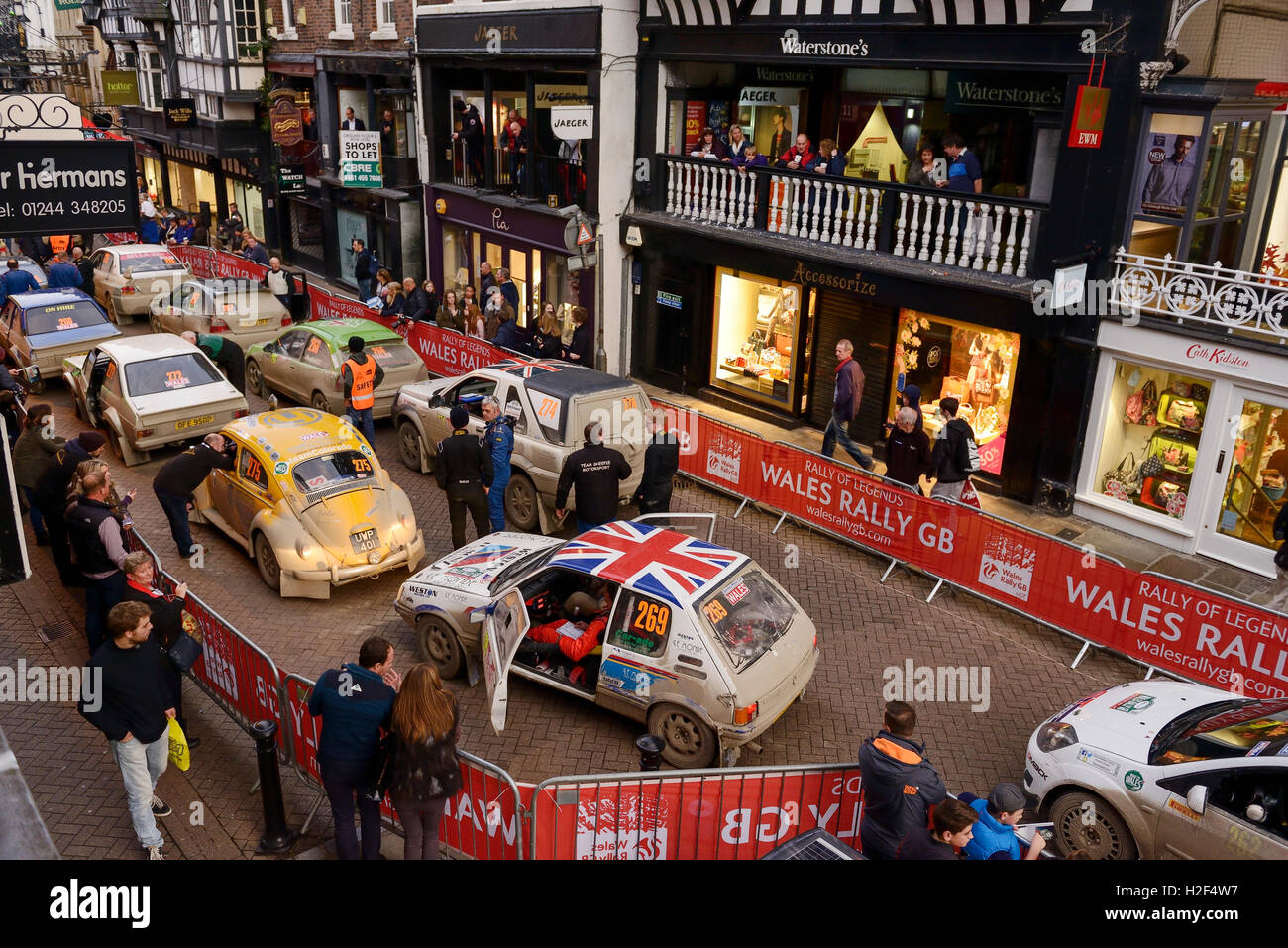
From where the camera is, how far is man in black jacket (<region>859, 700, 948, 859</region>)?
608 cm

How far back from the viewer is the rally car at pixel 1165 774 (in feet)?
20.6

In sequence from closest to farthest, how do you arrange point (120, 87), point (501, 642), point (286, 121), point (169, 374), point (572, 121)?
point (501, 642)
point (169, 374)
point (572, 121)
point (286, 121)
point (120, 87)

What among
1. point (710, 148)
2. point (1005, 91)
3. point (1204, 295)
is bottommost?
point (1204, 295)

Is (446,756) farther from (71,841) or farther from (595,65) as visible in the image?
(595,65)

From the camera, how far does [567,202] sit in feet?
65.5

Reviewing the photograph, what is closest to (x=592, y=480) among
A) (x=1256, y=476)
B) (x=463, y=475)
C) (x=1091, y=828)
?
(x=463, y=475)

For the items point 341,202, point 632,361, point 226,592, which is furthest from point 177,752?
point 341,202

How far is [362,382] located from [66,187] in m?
5.64

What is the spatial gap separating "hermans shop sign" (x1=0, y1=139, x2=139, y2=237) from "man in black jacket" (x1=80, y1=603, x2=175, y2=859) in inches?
148

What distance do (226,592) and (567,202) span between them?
11589mm

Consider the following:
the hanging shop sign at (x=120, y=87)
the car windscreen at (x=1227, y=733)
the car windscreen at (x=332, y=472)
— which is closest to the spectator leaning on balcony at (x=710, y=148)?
the car windscreen at (x=332, y=472)

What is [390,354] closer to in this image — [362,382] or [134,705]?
[362,382]

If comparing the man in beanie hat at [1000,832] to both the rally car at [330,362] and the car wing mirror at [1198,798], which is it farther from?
the rally car at [330,362]

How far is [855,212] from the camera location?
15680mm
